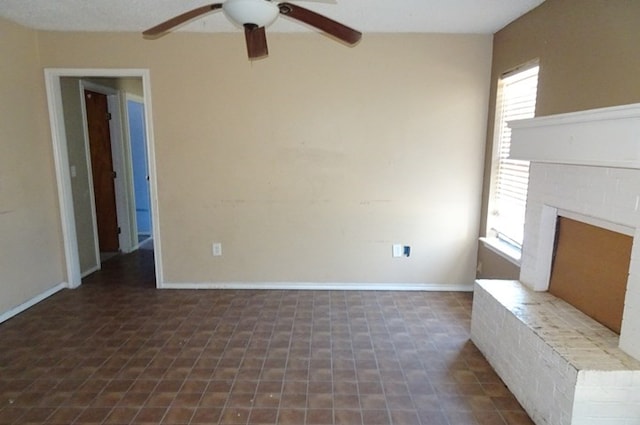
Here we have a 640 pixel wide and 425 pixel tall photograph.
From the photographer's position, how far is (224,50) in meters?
3.52

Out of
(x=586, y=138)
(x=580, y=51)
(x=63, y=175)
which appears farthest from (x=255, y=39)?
(x=63, y=175)

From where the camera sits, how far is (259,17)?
194 centimetres

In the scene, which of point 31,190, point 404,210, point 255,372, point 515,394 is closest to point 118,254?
point 31,190

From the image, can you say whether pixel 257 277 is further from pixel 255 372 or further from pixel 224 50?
pixel 224 50

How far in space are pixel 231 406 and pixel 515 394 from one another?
1647 mm

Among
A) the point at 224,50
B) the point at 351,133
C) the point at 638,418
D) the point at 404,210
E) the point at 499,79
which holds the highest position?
the point at 224,50

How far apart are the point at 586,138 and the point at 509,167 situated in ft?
4.99

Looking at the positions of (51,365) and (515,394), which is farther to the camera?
(51,365)

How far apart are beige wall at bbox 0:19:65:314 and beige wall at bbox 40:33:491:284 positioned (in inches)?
11.0

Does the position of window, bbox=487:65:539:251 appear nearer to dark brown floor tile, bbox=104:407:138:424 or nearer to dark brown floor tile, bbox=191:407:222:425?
dark brown floor tile, bbox=191:407:222:425

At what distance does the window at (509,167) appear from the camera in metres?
3.04

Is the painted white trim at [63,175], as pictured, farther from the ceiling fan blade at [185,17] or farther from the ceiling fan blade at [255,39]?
the ceiling fan blade at [255,39]

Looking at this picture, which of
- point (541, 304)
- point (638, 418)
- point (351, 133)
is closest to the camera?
point (638, 418)

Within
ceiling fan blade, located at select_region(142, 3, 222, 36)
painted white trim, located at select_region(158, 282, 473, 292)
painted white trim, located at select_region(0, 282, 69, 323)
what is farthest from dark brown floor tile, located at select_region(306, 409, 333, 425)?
painted white trim, located at select_region(0, 282, 69, 323)
